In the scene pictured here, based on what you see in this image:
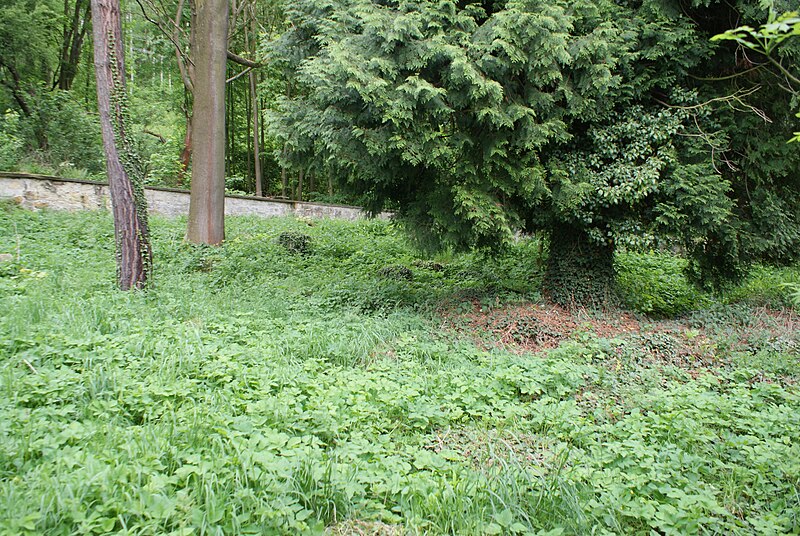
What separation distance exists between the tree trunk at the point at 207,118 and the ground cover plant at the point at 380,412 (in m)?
2.78

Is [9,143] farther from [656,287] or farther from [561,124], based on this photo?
[656,287]

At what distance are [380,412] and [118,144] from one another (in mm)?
4954

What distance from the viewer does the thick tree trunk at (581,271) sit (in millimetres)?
6281

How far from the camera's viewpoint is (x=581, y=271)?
6305mm

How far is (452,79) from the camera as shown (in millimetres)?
4754

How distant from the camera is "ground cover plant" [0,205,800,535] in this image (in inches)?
91.9

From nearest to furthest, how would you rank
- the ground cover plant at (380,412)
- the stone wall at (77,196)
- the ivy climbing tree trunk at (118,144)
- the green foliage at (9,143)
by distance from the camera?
the ground cover plant at (380,412) → the ivy climbing tree trunk at (118,144) → the stone wall at (77,196) → the green foliage at (9,143)

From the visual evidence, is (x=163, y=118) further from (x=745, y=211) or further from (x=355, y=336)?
(x=745, y=211)

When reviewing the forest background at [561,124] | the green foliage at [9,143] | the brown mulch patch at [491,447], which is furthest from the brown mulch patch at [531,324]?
the green foliage at [9,143]

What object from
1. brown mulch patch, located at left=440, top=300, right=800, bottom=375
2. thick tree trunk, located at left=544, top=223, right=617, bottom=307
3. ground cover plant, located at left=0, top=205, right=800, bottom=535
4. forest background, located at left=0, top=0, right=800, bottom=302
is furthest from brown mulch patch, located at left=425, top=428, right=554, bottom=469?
thick tree trunk, located at left=544, top=223, right=617, bottom=307

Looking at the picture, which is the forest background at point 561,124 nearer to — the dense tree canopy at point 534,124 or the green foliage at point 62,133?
the dense tree canopy at point 534,124

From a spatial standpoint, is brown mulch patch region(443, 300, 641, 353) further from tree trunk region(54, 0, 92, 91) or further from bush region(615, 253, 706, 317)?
tree trunk region(54, 0, 92, 91)

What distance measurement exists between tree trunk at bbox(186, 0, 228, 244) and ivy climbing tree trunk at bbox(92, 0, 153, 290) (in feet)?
10.2

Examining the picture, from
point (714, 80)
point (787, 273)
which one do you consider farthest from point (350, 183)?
point (787, 273)
